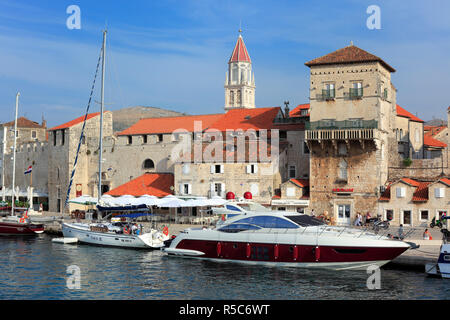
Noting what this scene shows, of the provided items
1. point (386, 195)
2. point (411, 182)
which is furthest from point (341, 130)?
point (411, 182)

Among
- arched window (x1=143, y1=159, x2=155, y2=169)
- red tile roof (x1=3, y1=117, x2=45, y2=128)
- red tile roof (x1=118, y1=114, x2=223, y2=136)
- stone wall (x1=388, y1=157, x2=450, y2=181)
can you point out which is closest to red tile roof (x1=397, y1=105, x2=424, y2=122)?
stone wall (x1=388, y1=157, x2=450, y2=181)

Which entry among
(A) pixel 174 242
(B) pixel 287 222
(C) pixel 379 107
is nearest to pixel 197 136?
(C) pixel 379 107

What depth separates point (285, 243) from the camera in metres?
33.1

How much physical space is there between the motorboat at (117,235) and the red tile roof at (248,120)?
1856 cm

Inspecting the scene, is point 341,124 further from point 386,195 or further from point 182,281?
point 182,281

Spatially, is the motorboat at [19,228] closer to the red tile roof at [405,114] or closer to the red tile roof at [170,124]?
the red tile roof at [170,124]

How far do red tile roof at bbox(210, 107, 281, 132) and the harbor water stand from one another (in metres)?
23.3

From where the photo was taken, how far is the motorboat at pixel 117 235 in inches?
1612

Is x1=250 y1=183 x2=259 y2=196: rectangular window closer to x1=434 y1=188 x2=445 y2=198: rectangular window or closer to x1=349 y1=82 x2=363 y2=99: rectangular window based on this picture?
x1=349 y1=82 x2=363 y2=99: rectangular window

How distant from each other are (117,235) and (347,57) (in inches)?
962

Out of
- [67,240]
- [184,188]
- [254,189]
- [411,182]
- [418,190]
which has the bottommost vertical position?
[67,240]

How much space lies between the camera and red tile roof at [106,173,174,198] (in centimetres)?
5716
